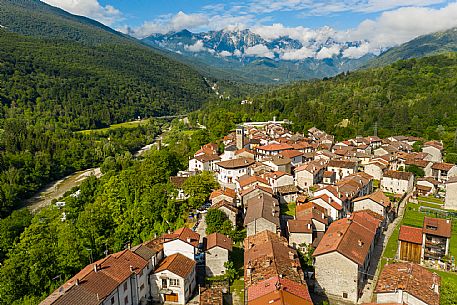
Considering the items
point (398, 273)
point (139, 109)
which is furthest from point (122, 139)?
point (398, 273)

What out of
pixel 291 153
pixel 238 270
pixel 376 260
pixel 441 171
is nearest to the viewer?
pixel 238 270

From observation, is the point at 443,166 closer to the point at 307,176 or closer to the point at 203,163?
the point at 307,176

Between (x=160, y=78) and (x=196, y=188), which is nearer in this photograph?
(x=196, y=188)

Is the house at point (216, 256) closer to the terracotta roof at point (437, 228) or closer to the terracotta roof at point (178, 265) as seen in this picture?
the terracotta roof at point (178, 265)

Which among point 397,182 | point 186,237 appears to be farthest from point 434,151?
point 186,237

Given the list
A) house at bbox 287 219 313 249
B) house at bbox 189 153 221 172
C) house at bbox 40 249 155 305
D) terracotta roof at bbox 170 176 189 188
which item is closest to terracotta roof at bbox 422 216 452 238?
house at bbox 287 219 313 249

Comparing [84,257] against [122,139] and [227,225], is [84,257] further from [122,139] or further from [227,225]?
[122,139]
